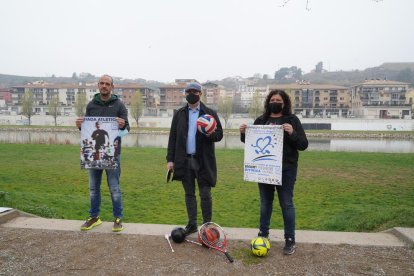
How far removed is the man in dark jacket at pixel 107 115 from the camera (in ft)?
17.1

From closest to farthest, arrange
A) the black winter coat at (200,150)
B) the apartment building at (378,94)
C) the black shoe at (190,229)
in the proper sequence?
the black winter coat at (200,150) → the black shoe at (190,229) → the apartment building at (378,94)

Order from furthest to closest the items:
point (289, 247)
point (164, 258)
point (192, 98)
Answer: point (192, 98) < point (289, 247) < point (164, 258)

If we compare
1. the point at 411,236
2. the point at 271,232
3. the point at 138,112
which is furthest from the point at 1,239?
the point at 138,112

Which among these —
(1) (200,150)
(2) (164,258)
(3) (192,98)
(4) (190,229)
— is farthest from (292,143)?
(2) (164,258)

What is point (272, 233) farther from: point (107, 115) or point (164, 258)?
point (107, 115)

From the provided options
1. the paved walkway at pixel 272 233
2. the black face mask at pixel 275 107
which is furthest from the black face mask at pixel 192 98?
the paved walkway at pixel 272 233

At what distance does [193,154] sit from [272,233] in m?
1.76

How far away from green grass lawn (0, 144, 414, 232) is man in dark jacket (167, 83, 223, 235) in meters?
2.41

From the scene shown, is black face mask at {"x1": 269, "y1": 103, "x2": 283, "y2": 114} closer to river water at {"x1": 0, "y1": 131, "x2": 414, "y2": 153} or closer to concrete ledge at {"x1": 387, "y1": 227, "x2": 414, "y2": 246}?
concrete ledge at {"x1": 387, "y1": 227, "x2": 414, "y2": 246}

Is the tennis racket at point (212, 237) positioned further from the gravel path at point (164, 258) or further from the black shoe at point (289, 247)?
the black shoe at point (289, 247)

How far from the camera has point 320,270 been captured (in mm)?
3969

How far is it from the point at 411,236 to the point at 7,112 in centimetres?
9804

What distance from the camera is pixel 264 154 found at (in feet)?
15.4

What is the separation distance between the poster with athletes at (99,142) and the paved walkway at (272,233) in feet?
3.32
